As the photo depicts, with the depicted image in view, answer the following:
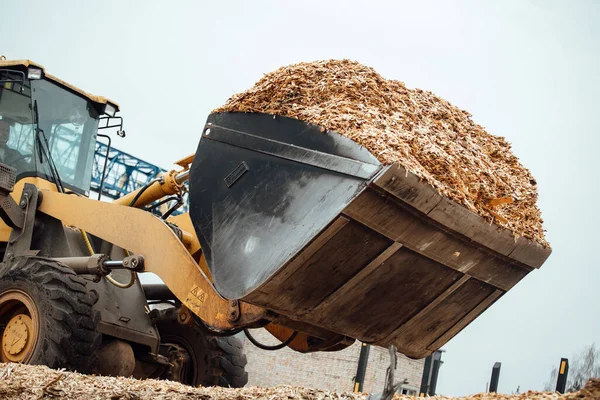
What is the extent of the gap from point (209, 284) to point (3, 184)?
256 cm

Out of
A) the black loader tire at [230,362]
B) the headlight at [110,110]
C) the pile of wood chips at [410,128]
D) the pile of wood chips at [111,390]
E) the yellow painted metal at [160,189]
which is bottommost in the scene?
the pile of wood chips at [111,390]

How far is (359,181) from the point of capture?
473 centimetres

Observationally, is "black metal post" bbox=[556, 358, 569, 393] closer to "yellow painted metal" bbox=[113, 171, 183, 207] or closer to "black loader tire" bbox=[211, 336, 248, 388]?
"black loader tire" bbox=[211, 336, 248, 388]

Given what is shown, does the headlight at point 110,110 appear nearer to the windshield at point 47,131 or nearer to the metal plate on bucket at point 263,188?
the windshield at point 47,131

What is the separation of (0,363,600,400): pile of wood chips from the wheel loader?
21.0 inches

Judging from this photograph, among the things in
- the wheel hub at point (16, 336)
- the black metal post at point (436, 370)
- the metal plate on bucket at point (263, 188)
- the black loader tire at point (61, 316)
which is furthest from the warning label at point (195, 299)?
the black metal post at point (436, 370)

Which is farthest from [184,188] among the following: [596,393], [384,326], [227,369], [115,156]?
[115,156]

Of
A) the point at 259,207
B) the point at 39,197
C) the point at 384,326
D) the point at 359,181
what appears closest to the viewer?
the point at 359,181

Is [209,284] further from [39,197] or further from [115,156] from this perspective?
[115,156]

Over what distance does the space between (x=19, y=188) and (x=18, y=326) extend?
1596 millimetres

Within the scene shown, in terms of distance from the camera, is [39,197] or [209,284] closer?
[209,284]

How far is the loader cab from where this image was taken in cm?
764

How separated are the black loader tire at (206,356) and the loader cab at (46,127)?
Result: 66.4 inches

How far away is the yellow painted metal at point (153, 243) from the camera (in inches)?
220
